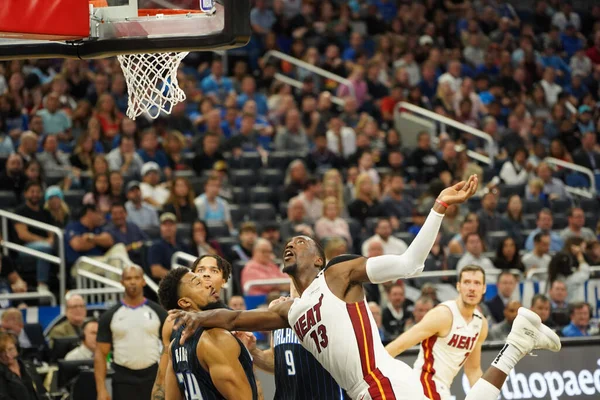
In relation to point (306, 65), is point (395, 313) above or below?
below

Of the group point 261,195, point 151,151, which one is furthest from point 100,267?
point 261,195

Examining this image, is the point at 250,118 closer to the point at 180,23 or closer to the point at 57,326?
the point at 57,326

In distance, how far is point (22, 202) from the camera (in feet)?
45.4

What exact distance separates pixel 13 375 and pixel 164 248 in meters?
3.26

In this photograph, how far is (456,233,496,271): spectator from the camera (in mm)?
13873

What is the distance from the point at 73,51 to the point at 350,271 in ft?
7.46

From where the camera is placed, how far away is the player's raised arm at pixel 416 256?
250 inches

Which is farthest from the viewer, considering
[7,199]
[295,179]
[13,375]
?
[295,179]

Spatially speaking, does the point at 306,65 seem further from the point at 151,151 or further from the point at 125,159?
the point at 125,159

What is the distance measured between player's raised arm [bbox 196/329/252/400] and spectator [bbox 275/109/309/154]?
32.7 ft

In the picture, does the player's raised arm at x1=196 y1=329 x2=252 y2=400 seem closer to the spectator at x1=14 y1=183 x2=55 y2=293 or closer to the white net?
the white net

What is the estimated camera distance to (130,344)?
33.3 ft

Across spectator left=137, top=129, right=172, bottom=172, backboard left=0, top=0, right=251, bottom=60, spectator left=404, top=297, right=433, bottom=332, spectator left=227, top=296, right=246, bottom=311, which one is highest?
backboard left=0, top=0, right=251, bottom=60

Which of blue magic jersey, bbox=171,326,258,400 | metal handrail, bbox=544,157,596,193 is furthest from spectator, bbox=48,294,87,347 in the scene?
metal handrail, bbox=544,157,596,193
